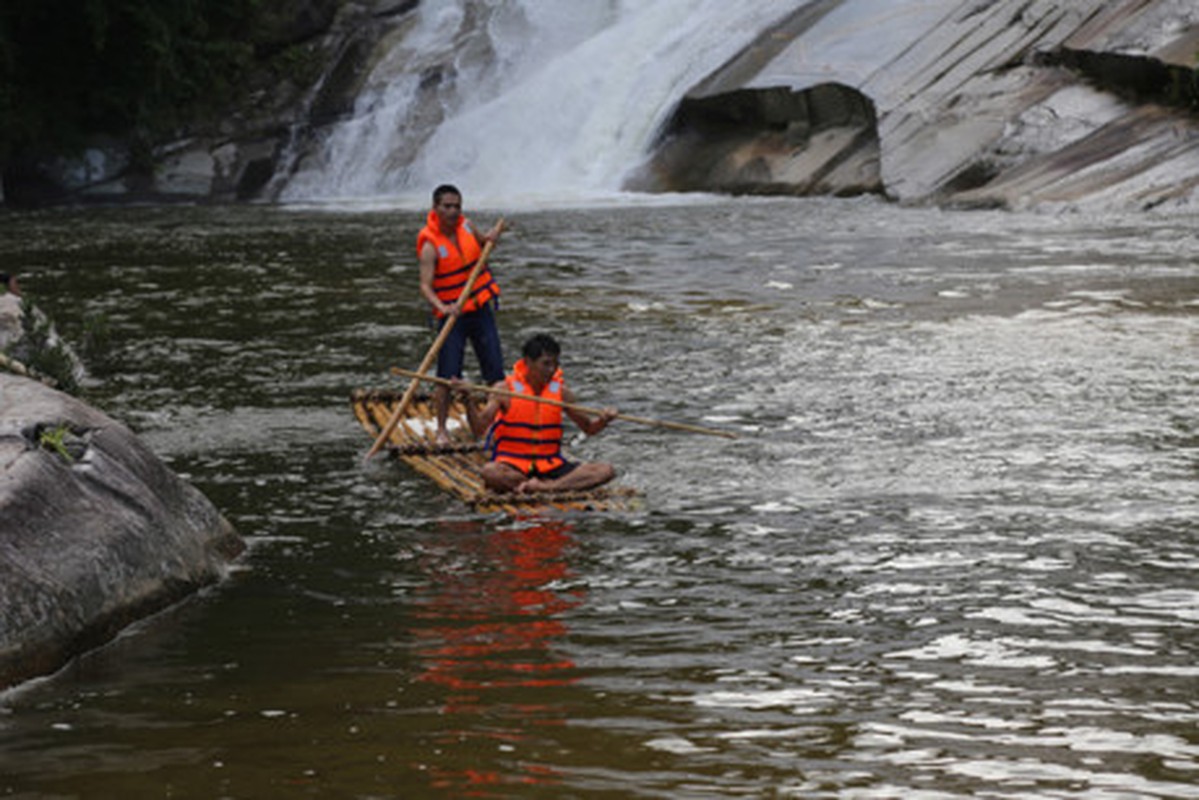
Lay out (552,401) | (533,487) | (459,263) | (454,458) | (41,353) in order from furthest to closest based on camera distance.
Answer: (41,353) → (459,263) → (454,458) → (552,401) → (533,487)

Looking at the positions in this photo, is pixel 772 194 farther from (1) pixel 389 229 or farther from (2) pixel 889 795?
(2) pixel 889 795

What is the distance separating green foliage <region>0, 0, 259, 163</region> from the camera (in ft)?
105

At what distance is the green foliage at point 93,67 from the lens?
32.1 meters

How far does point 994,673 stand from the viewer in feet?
21.6

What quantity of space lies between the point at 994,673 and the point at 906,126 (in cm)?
2081

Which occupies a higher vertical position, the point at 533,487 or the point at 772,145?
the point at 772,145

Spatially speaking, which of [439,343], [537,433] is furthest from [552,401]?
[439,343]

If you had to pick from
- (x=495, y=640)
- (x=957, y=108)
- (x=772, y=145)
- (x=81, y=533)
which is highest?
(x=957, y=108)

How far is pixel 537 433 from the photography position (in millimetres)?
10148

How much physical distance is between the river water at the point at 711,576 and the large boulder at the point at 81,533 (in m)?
0.16

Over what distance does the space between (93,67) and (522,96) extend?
7.33 meters

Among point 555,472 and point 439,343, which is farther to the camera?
point 439,343

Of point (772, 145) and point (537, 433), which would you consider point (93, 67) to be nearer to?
point (772, 145)

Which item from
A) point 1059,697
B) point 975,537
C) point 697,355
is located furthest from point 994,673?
point 697,355
